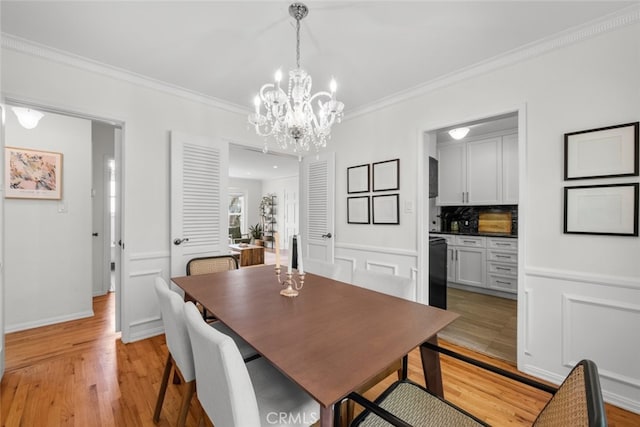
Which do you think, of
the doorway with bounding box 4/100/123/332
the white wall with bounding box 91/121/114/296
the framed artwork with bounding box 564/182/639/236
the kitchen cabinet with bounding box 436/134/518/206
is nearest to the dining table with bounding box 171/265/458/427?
the framed artwork with bounding box 564/182/639/236

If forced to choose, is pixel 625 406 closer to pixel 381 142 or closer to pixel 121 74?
pixel 381 142

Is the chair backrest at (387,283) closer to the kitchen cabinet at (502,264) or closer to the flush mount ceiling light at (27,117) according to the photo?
the kitchen cabinet at (502,264)

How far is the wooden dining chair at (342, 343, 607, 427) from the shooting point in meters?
0.67

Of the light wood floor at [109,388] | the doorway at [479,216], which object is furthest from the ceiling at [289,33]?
the light wood floor at [109,388]

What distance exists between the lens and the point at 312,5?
67.4 inches

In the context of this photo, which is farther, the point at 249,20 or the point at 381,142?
the point at 381,142

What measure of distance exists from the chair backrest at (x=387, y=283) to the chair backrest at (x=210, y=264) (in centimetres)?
142

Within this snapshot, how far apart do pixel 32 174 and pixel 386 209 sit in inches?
153

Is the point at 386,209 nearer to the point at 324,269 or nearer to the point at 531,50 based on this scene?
the point at 324,269

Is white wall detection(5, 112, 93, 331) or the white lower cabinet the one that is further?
the white lower cabinet

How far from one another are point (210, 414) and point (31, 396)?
1.71 m

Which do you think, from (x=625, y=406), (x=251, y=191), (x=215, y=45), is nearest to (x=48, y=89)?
(x=215, y=45)

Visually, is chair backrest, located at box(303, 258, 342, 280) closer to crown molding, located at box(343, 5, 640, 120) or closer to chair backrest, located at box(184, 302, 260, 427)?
chair backrest, located at box(184, 302, 260, 427)

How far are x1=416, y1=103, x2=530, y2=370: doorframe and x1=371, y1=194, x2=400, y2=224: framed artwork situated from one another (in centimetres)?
25
